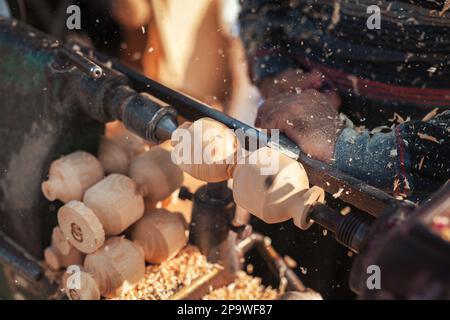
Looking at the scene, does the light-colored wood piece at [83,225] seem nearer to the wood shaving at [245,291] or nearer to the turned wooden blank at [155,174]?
the turned wooden blank at [155,174]

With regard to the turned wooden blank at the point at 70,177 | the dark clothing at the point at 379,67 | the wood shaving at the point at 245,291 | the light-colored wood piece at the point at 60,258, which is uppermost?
the dark clothing at the point at 379,67

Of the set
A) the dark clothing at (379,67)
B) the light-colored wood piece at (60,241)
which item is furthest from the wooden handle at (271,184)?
the light-colored wood piece at (60,241)

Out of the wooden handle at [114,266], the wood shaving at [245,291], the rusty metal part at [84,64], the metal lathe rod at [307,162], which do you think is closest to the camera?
the metal lathe rod at [307,162]

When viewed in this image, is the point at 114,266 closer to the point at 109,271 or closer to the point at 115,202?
the point at 109,271

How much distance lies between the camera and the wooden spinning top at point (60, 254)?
1.33 meters

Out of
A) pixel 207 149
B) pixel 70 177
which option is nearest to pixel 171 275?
pixel 70 177

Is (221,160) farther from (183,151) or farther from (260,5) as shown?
(260,5)

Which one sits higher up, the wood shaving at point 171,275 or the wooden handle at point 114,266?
the wooden handle at point 114,266

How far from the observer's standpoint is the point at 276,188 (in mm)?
967

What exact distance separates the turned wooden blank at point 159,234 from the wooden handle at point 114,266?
0.05 meters

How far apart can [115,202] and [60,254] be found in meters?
0.30

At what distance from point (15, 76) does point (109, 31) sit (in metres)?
1.94

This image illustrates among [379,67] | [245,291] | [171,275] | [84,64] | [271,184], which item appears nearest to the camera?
[271,184]

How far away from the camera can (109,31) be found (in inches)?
126
